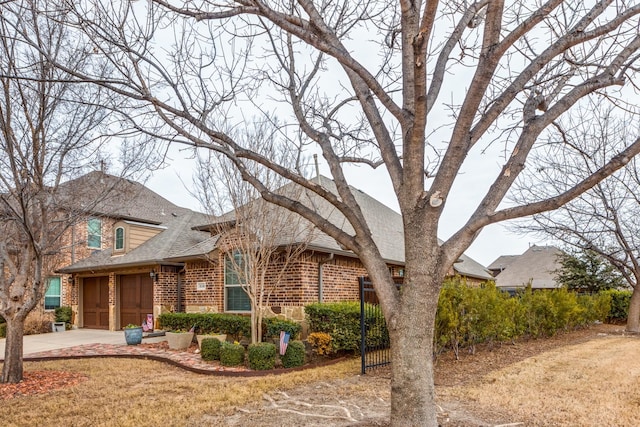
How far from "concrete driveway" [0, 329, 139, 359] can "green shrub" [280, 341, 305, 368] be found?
612 centimetres

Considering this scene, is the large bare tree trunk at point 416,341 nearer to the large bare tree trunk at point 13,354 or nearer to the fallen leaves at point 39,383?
the fallen leaves at point 39,383

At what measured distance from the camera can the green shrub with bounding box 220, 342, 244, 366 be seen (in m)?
9.09

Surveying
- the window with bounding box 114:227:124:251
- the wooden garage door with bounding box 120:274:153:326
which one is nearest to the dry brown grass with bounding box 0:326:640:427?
the wooden garage door with bounding box 120:274:153:326

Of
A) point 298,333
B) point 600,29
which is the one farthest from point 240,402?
point 600,29

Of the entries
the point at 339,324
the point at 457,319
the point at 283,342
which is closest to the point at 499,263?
the point at 457,319

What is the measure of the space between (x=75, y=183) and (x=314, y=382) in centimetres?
615

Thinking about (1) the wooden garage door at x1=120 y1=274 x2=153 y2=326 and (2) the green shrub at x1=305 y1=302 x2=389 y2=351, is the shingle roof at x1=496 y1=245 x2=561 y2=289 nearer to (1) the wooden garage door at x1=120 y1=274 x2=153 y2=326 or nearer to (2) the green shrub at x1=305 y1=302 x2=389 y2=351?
(2) the green shrub at x1=305 y1=302 x2=389 y2=351

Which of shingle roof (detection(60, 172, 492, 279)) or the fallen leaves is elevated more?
shingle roof (detection(60, 172, 492, 279))

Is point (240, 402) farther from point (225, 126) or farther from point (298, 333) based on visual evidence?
point (225, 126)

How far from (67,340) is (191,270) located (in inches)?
171

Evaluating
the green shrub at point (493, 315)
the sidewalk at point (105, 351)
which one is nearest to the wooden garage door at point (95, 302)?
the sidewalk at point (105, 351)

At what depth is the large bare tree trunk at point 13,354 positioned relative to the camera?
764 cm

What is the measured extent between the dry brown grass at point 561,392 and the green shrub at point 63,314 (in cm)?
1613

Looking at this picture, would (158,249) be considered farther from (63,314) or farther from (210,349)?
(210,349)
